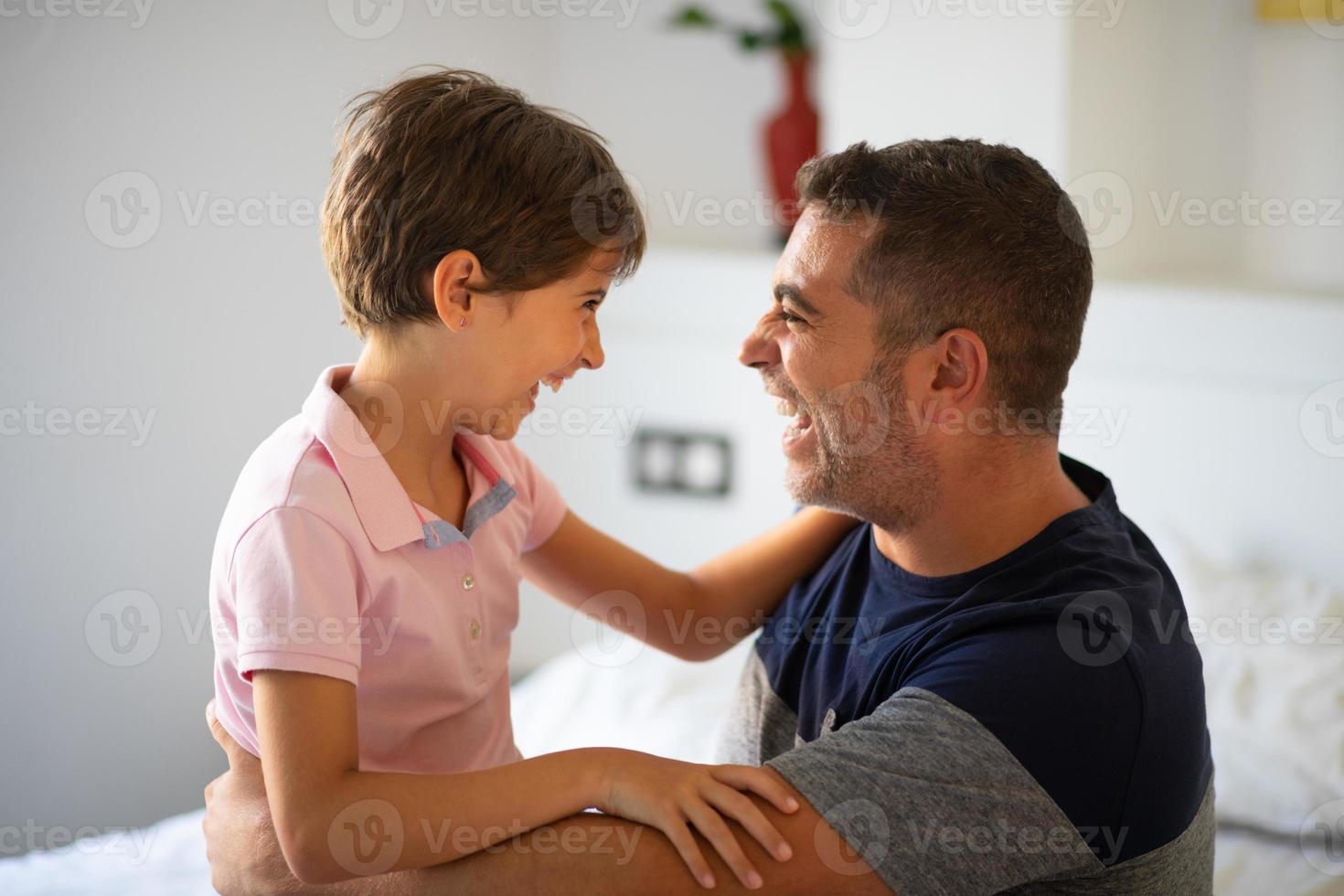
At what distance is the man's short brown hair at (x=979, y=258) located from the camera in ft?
4.18

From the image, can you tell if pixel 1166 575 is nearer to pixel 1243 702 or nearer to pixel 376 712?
pixel 1243 702

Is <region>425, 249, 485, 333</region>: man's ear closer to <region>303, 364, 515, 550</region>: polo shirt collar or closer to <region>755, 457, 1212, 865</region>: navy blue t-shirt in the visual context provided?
<region>303, 364, 515, 550</region>: polo shirt collar

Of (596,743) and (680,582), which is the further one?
(596,743)

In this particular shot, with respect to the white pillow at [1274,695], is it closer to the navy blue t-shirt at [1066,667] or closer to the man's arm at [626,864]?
the navy blue t-shirt at [1066,667]

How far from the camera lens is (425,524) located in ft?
3.95

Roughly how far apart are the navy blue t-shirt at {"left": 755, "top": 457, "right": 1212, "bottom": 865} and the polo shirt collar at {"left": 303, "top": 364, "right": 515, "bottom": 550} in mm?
422

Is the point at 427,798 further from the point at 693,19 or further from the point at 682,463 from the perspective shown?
the point at 693,19

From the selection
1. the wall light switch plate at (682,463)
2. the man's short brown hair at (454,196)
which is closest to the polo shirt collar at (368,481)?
the man's short brown hair at (454,196)


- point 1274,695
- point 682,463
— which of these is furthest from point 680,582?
point 682,463

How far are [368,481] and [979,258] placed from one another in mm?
613

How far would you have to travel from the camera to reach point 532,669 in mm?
3084

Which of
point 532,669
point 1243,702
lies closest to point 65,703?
point 532,669

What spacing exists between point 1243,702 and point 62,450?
1713mm

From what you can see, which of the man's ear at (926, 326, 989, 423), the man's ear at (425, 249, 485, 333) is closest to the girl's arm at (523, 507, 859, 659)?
the man's ear at (926, 326, 989, 423)
